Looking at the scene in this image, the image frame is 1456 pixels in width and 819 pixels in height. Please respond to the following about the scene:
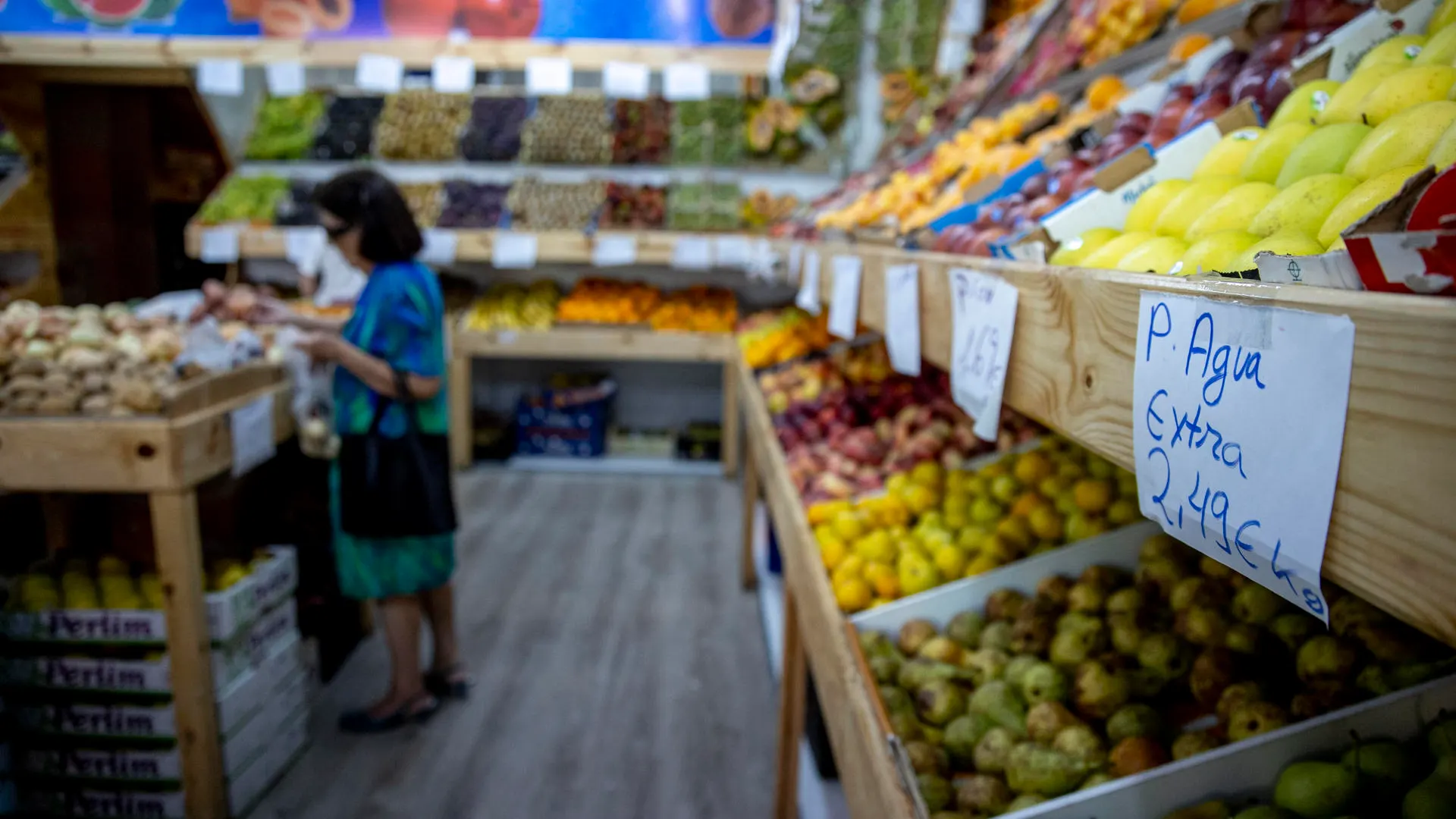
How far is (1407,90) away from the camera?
680mm

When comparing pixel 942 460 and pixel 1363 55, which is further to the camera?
pixel 942 460

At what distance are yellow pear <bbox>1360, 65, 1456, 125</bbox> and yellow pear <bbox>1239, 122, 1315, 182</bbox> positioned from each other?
0.19 feet

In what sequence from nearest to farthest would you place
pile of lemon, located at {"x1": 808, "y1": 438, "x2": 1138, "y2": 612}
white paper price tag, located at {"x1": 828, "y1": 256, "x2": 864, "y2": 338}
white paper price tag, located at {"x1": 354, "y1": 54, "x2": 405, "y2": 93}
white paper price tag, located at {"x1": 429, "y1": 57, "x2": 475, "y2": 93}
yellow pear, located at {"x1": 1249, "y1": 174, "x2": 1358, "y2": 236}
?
yellow pear, located at {"x1": 1249, "y1": 174, "x2": 1358, "y2": 236}
pile of lemon, located at {"x1": 808, "y1": 438, "x2": 1138, "y2": 612}
white paper price tag, located at {"x1": 828, "y1": 256, "x2": 864, "y2": 338}
white paper price tag, located at {"x1": 354, "y1": 54, "x2": 405, "y2": 93}
white paper price tag, located at {"x1": 429, "y1": 57, "x2": 475, "y2": 93}

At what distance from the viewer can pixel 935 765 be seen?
3.50 ft

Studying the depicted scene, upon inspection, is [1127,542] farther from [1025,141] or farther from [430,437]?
[430,437]

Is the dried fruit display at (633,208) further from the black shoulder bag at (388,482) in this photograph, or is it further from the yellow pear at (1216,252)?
the yellow pear at (1216,252)

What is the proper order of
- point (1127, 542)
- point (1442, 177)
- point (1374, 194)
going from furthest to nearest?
point (1127, 542), point (1374, 194), point (1442, 177)

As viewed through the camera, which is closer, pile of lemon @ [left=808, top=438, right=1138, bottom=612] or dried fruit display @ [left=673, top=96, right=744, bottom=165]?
pile of lemon @ [left=808, top=438, right=1138, bottom=612]

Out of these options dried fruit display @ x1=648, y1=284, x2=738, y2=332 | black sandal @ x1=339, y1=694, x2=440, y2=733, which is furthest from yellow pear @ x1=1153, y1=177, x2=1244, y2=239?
dried fruit display @ x1=648, y1=284, x2=738, y2=332

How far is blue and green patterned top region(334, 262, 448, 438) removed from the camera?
2.20 meters

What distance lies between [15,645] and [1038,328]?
238 centimetres

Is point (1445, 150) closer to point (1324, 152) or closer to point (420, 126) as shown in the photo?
point (1324, 152)

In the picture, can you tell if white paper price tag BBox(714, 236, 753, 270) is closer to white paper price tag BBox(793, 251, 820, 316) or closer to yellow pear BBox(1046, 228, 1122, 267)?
white paper price tag BBox(793, 251, 820, 316)

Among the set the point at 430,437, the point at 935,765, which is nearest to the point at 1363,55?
the point at 935,765
